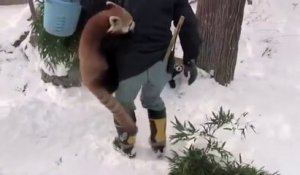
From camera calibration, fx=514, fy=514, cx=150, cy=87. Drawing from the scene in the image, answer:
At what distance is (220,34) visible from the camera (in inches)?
184

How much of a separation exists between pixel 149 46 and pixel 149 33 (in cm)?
10

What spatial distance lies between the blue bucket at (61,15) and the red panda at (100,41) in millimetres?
344

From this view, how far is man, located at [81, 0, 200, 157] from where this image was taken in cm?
332

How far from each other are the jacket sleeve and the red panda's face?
377mm

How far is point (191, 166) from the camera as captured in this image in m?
3.44

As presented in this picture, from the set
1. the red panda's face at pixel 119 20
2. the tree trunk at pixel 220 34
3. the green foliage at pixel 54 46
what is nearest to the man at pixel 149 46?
the red panda's face at pixel 119 20

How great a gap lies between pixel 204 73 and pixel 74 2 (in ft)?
5.65

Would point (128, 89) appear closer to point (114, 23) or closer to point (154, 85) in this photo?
point (154, 85)

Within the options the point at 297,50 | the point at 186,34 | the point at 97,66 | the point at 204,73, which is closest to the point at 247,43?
the point at 297,50

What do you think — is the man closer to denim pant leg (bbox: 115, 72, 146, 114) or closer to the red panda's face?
denim pant leg (bbox: 115, 72, 146, 114)

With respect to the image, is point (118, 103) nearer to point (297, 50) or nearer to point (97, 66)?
point (97, 66)

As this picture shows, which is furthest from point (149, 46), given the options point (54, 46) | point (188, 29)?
point (54, 46)

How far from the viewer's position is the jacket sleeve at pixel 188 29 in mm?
3417

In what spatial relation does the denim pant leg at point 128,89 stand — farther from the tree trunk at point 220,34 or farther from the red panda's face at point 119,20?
the tree trunk at point 220,34
